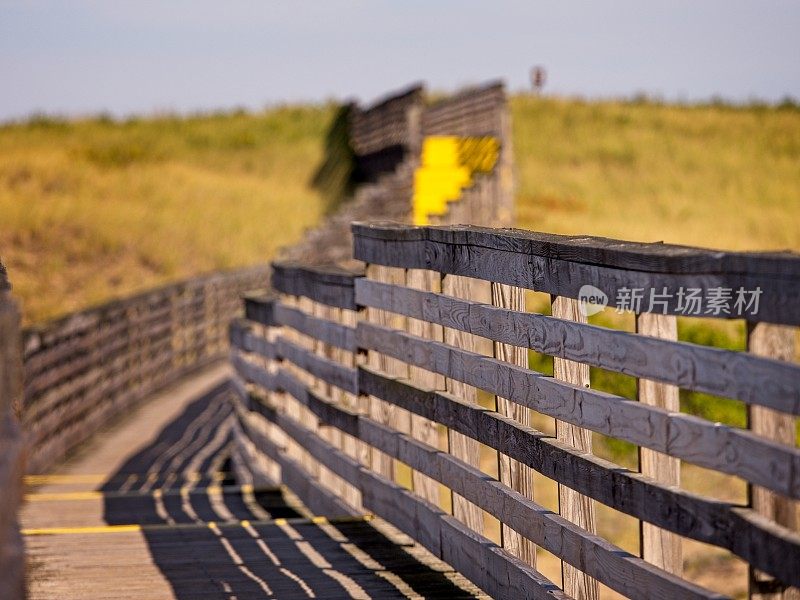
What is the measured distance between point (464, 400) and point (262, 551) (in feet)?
5.16

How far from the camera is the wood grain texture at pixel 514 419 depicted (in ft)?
17.4

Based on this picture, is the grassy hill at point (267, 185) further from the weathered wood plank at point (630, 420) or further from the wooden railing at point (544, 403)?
the weathered wood plank at point (630, 420)

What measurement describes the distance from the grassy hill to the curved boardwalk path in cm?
1779

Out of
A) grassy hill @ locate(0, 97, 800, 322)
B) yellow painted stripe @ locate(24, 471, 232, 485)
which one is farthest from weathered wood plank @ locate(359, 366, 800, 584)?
grassy hill @ locate(0, 97, 800, 322)

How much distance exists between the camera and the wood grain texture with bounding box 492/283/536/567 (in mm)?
5301

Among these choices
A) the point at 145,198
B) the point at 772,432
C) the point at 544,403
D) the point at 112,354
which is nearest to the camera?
the point at 772,432

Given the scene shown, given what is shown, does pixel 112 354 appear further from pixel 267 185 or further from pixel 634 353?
pixel 267 185

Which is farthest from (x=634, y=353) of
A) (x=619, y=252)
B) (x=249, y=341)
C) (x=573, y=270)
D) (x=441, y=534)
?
(x=249, y=341)

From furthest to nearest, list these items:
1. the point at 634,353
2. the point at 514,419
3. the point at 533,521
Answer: the point at 514,419
the point at 533,521
the point at 634,353

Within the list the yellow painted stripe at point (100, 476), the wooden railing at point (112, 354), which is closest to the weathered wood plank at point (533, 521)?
the wooden railing at point (112, 354)

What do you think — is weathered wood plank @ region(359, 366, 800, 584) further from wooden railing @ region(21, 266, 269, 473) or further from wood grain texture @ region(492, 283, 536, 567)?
wooden railing @ region(21, 266, 269, 473)

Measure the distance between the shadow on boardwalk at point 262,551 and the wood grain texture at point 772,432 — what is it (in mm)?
2238

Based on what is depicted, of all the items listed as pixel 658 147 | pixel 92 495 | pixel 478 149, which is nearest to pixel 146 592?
pixel 92 495

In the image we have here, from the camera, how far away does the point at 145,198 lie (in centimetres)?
4459
